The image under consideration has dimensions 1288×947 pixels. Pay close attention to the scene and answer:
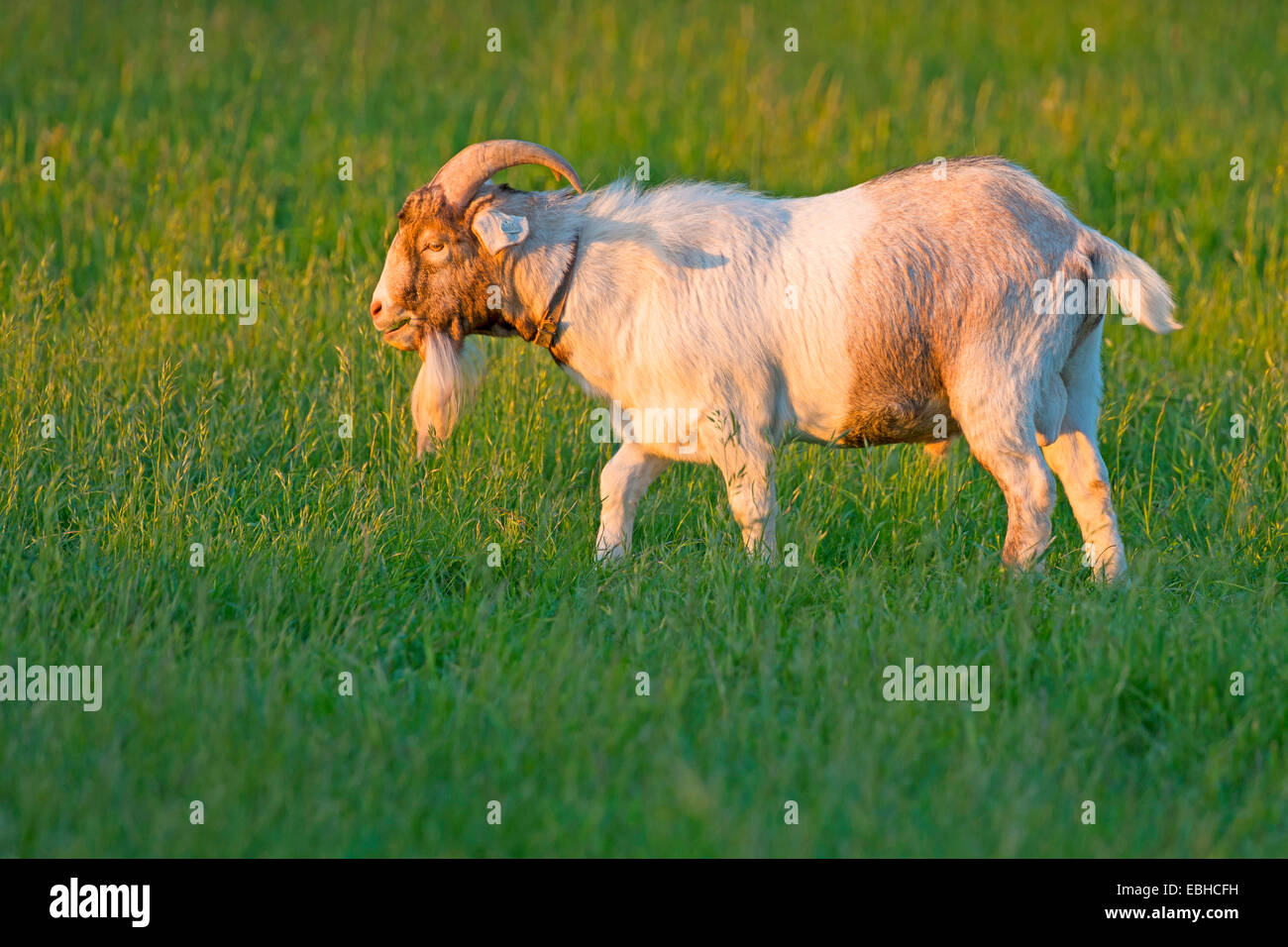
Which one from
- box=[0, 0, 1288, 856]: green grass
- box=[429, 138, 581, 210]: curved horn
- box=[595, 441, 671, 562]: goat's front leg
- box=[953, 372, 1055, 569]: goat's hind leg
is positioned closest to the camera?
box=[0, 0, 1288, 856]: green grass

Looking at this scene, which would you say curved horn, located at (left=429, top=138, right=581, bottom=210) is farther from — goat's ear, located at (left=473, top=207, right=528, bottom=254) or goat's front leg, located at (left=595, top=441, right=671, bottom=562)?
goat's front leg, located at (left=595, top=441, right=671, bottom=562)

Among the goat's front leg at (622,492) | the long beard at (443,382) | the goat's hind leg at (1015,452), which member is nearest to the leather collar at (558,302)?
the long beard at (443,382)

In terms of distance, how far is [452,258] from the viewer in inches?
204

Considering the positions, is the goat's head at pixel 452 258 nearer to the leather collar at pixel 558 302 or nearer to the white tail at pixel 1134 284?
the leather collar at pixel 558 302

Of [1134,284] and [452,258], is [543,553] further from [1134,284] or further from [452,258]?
[1134,284]

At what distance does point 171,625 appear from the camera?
4645mm

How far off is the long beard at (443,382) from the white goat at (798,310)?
0.06 ft

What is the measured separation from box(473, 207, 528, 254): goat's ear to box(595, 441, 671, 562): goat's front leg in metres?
0.90

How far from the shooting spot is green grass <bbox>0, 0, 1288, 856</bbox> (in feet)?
11.6

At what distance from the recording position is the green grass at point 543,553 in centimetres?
353

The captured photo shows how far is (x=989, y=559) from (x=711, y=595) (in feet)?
3.55

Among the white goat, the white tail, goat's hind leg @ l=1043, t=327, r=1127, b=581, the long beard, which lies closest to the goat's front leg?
the white goat

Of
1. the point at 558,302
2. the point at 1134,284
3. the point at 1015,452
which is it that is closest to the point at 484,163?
the point at 558,302
